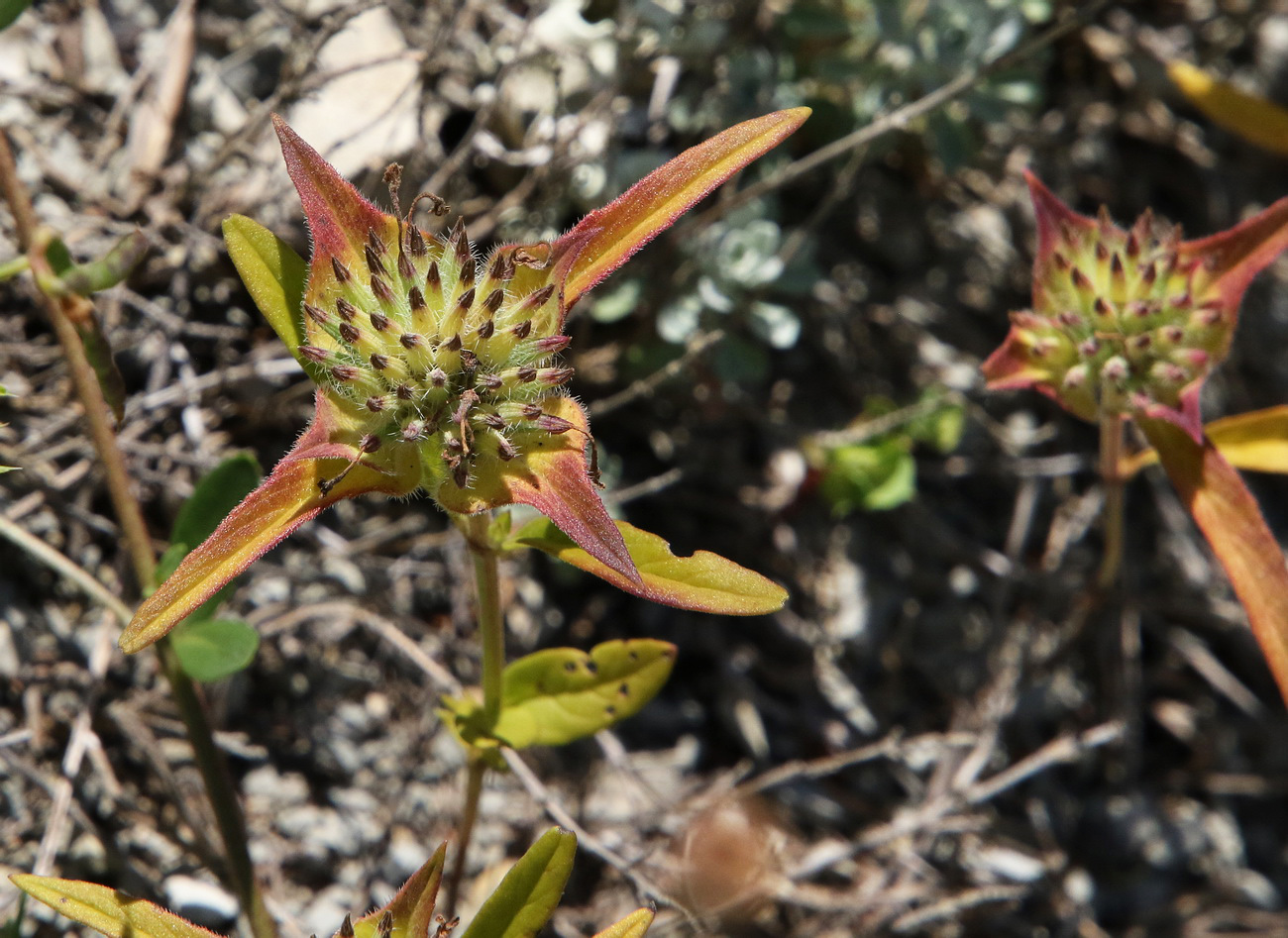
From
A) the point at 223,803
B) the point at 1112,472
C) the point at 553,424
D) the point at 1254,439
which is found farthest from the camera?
the point at 1112,472

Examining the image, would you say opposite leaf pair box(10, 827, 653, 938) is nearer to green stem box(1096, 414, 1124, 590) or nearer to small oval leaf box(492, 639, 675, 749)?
small oval leaf box(492, 639, 675, 749)

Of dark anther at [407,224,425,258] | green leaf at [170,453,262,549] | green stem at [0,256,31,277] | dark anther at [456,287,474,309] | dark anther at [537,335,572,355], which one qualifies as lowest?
green leaf at [170,453,262,549]

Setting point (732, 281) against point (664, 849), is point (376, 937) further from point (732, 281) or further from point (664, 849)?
point (732, 281)

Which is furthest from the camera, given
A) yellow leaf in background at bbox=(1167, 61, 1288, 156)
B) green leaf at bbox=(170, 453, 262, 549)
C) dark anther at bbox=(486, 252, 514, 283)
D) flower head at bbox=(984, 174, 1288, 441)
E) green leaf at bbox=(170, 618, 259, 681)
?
yellow leaf in background at bbox=(1167, 61, 1288, 156)

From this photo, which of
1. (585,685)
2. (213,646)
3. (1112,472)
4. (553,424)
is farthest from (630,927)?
(1112,472)

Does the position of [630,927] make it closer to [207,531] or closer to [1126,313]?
[207,531]

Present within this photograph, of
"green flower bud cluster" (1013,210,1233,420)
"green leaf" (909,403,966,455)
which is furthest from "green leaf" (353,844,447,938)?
"green leaf" (909,403,966,455)

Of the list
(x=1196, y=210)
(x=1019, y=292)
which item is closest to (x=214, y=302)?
(x=1019, y=292)
